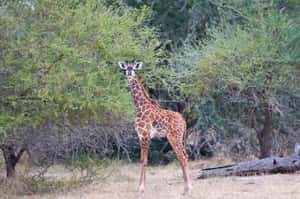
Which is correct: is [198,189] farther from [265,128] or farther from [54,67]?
[265,128]

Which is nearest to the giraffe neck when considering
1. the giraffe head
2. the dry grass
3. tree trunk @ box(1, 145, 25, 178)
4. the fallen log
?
the giraffe head

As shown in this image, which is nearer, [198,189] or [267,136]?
[198,189]

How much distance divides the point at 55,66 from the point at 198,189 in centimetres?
360

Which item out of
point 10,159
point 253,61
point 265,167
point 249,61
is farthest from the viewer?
point 249,61

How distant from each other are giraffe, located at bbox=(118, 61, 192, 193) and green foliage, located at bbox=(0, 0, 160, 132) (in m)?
0.34

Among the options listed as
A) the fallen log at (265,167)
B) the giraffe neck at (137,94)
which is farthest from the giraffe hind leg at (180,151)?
the fallen log at (265,167)

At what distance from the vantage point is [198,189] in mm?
12695

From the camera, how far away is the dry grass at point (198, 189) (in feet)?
38.9

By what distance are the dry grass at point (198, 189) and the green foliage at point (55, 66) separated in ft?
Answer: 4.88

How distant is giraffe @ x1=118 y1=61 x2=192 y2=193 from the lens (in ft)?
41.4

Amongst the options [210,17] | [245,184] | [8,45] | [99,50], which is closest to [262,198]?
[245,184]

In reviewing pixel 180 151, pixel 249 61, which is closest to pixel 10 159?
pixel 180 151

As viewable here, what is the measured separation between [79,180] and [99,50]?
3010 millimetres

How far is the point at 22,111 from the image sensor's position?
1169cm
